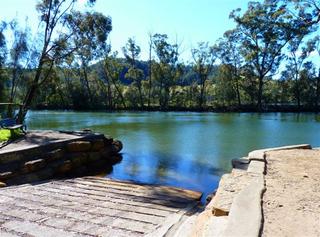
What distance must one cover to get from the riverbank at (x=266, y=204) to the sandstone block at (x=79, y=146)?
5.24 metres

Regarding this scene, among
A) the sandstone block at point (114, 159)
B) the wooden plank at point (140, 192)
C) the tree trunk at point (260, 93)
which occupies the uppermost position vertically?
the tree trunk at point (260, 93)

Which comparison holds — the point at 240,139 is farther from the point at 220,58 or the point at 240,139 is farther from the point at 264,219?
the point at 220,58

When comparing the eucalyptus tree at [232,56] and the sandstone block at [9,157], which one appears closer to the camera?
the sandstone block at [9,157]

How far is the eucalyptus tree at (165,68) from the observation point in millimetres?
45344

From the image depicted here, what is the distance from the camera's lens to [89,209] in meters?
4.64

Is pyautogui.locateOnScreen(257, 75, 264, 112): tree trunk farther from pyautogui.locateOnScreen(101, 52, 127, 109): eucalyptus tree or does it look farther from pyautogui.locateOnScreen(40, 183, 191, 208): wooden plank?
pyautogui.locateOnScreen(40, 183, 191, 208): wooden plank

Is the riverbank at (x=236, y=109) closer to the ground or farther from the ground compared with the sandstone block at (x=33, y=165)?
farther from the ground

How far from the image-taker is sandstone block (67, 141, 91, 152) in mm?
9395

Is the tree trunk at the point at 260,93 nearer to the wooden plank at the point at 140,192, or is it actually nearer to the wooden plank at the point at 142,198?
the wooden plank at the point at 140,192

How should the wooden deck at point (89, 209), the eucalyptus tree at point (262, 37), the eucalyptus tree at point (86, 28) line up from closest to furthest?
1. the wooden deck at point (89, 209)
2. the eucalyptus tree at point (86, 28)
3. the eucalyptus tree at point (262, 37)

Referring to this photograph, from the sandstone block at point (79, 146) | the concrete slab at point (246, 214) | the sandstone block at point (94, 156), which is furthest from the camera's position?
the sandstone block at point (94, 156)

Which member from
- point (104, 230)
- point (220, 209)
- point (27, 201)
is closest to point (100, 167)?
point (27, 201)

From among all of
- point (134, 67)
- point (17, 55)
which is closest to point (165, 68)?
point (134, 67)

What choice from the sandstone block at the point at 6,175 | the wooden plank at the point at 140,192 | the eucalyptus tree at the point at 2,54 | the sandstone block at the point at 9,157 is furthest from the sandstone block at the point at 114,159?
the eucalyptus tree at the point at 2,54
